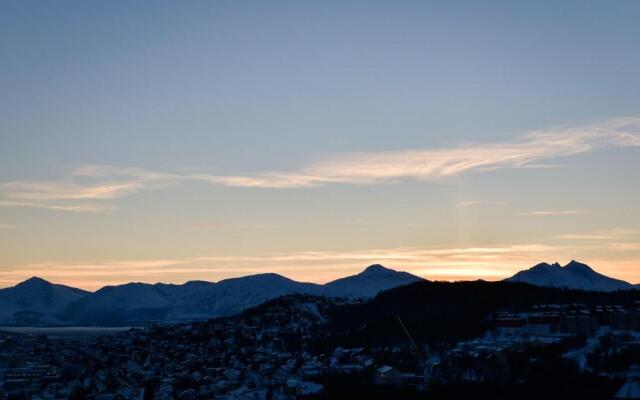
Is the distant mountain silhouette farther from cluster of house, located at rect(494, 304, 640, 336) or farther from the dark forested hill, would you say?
cluster of house, located at rect(494, 304, 640, 336)

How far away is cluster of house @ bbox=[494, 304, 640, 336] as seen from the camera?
92062mm

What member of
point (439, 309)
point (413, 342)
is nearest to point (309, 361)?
point (413, 342)

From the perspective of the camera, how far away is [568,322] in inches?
3684

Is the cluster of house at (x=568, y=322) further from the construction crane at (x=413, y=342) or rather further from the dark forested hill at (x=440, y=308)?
the construction crane at (x=413, y=342)

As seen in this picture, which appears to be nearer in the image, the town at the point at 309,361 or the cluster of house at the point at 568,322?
the town at the point at 309,361

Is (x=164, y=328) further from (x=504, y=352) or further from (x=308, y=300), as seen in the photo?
(x=504, y=352)

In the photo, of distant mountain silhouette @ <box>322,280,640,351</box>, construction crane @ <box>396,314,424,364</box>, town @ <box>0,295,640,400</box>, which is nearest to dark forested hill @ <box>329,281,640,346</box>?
distant mountain silhouette @ <box>322,280,640,351</box>

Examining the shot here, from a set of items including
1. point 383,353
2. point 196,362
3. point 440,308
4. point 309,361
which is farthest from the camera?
point 440,308

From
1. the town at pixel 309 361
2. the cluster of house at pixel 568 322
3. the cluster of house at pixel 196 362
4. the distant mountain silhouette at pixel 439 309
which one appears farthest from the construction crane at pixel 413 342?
the cluster of house at pixel 568 322

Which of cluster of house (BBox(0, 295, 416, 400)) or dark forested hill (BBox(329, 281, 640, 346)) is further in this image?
dark forested hill (BBox(329, 281, 640, 346))

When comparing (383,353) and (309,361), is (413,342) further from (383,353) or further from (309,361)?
(309,361)

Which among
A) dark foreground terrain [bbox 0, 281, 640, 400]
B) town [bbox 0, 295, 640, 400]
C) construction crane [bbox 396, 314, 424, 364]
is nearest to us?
dark foreground terrain [bbox 0, 281, 640, 400]

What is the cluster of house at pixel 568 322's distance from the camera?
9206 centimetres

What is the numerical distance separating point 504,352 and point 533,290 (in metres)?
49.8
